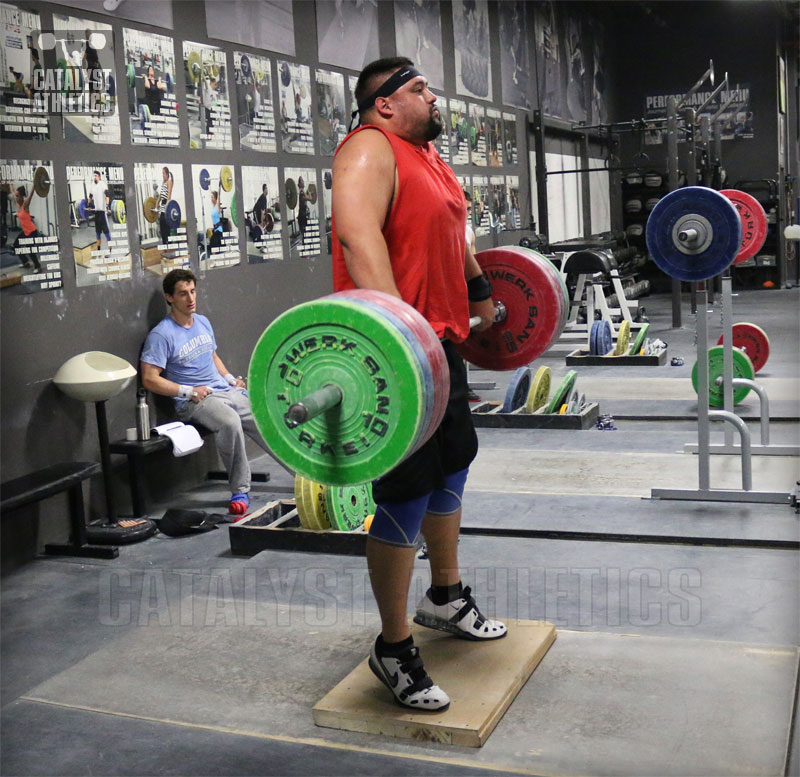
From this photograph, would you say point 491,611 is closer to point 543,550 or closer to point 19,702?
point 543,550

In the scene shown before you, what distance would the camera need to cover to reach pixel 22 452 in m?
3.46

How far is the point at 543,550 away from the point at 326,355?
172 cm

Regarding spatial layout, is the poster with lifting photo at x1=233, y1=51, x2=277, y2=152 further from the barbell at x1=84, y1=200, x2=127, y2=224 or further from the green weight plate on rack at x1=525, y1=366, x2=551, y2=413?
the green weight plate on rack at x1=525, y1=366, x2=551, y2=413

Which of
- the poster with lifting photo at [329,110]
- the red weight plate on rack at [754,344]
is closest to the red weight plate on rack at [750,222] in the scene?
the red weight plate on rack at [754,344]

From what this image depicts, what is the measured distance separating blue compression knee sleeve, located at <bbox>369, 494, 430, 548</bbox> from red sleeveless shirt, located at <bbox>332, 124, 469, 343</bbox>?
369 millimetres

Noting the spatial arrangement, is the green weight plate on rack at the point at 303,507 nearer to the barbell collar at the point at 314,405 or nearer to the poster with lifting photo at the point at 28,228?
the poster with lifting photo at the point at 28,228

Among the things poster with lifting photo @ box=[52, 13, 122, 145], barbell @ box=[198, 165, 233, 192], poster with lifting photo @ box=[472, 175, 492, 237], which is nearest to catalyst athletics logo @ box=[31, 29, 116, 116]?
poster with lifting photo @ box=[52, 13, 122, 145]

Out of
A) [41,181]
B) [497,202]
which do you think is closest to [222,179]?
[41,181]

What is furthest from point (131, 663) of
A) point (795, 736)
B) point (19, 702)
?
point (795, 736)

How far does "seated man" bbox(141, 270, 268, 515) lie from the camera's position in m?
4.03

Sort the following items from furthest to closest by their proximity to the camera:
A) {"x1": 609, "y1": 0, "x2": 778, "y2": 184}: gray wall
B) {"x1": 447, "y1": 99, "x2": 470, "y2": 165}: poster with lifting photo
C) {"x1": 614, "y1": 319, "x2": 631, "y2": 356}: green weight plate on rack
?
{"x1": 609, "y1": 0, "x2": 778, "y2": 184}: gray wall < {"x1": 447, "y1": 99, "x2": 470, "y2": 165}: poster with lifting photo < {"x1": 614, "y1": 319, "x2": 631, "y2": 356}: green weight plate on rack

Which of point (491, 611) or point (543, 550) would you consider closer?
point (491, 611)

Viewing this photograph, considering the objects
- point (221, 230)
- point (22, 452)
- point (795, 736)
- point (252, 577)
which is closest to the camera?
point (795, 736)

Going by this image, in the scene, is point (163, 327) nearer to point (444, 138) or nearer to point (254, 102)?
point (254, 102)
